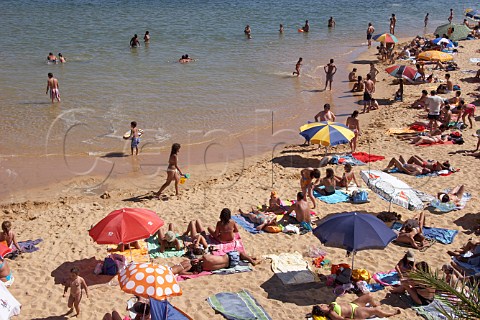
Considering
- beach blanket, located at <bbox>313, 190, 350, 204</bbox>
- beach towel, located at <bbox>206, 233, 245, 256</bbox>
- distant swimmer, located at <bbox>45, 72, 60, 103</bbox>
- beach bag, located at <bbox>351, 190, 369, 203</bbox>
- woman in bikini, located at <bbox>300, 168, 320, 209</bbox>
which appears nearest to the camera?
beach towel, located at <bbox>206, 233, 245, 256</bbox>

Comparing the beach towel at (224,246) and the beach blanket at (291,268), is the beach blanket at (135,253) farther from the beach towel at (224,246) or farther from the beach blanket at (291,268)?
the beach blanket at (291,268)

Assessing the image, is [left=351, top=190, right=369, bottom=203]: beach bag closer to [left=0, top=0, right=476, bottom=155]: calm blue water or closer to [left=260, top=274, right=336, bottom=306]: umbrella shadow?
[left=260, top=274, right=336, bottom=306]: umbrella shadow

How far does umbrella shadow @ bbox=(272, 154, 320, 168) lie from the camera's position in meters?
15.3

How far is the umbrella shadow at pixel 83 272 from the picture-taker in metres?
9.68

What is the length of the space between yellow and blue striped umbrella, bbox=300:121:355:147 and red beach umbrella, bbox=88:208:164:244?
565 cm

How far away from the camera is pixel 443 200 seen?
12.3 metres

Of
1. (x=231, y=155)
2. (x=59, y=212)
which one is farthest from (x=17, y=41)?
(x=59, y=212)

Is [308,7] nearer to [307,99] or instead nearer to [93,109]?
[307,99]

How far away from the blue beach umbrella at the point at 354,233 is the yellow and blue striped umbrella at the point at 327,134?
188 inches

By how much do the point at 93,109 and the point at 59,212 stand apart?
336 inches

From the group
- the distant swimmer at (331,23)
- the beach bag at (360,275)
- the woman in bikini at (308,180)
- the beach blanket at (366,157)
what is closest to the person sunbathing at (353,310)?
the beach bag at (360,275)

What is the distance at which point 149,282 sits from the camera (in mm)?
8133

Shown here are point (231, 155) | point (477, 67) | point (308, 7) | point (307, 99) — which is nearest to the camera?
point (231, 155)

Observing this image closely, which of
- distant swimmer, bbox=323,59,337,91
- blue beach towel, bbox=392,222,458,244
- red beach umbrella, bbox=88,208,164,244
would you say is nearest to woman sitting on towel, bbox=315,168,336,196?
blue beach towel, bbox=392,222,458,244
